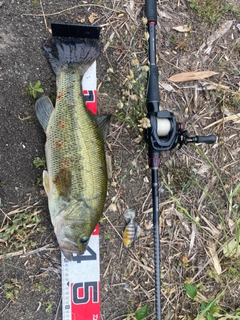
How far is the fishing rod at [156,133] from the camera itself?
320 centimetres

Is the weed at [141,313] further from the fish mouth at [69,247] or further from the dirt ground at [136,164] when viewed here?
the fish mouth at [69,247]

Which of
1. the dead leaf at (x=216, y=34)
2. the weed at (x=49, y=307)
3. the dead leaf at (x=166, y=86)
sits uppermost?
the dead leaf at (x=216, y=34)

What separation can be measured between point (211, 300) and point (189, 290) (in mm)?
390

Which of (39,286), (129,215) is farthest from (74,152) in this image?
(39,286)

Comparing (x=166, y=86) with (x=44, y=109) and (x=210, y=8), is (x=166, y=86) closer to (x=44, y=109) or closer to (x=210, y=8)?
(x=210, y=8)

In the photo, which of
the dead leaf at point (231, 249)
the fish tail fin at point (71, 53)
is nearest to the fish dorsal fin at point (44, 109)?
the fish tail fin at point (71, 53)

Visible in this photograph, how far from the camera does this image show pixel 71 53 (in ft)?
Answer: 10.5

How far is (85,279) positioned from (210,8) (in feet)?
9.15

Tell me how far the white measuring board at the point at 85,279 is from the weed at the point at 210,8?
1.20m

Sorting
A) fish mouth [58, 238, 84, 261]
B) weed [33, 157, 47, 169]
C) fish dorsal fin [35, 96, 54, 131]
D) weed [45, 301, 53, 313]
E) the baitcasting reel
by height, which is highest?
fish dorsal fin [35, 96, 54, 131]

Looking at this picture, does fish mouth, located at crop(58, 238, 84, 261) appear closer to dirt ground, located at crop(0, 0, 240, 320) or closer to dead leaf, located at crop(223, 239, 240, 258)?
dirt ground, located at crop(0, 0, 240, 320)

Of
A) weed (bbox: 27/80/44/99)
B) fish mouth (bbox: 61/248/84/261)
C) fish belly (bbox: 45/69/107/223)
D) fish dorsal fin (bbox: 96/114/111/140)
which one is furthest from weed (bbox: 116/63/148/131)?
fish mouth (bbox: 61/248/84/261)

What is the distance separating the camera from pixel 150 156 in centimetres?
332

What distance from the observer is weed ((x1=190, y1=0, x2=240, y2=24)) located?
375 cm
